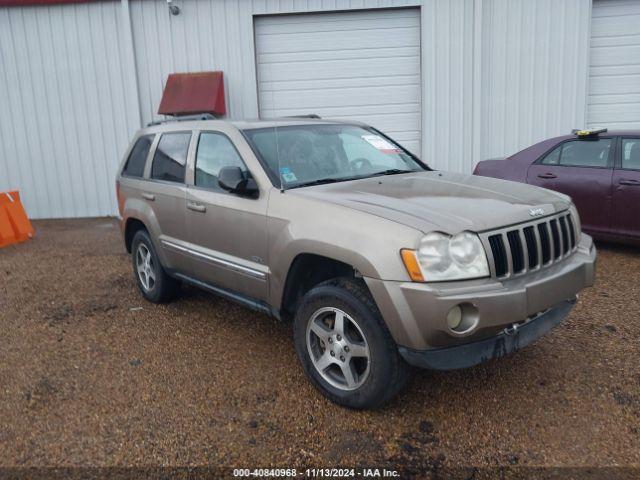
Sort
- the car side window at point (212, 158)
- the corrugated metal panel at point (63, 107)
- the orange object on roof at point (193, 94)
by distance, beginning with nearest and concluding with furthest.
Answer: the car side window at point (212, 158) → the orange object on roof at point (193, 94) → the corrugated metal panel at point (63, 107)

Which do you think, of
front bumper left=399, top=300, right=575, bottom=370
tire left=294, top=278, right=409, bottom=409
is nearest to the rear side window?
tire left=294, top=278, right=409, bottom=409

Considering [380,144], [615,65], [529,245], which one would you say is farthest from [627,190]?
[615,65]

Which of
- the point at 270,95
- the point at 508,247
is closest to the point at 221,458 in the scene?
the point at 508,247

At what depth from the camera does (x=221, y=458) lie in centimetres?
289

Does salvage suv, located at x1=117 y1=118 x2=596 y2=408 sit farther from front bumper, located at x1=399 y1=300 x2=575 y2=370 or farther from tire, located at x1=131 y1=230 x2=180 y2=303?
tire, located at x1=131 y1=230 x2=180 y2=303

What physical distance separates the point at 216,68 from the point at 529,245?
8433 millimetres

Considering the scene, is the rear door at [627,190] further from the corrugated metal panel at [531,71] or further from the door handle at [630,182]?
the corrugated metal panel at [531,71]

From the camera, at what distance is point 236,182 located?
3.71 metres

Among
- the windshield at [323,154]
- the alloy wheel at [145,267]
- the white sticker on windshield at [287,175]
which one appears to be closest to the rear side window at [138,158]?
the alloy wheel at [145,267]

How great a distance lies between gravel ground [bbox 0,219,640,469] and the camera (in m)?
2.92

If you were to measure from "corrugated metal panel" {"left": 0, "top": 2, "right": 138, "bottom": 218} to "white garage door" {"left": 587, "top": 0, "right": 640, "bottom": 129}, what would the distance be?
8566mm

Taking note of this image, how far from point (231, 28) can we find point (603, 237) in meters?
7.16

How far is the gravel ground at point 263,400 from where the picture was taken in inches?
115

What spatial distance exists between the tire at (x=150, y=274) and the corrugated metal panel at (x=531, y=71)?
711cm
